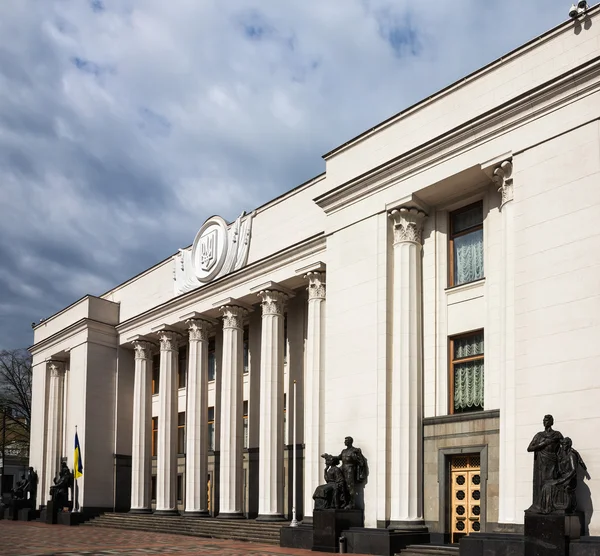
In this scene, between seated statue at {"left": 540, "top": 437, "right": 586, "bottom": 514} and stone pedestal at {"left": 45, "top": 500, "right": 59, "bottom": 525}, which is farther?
stone pedestal at {"left": 45, "top": 500, "right": 59, "bottom": 525}

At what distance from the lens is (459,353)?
74.5 feet

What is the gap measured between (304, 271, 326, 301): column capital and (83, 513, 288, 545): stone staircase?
797cm

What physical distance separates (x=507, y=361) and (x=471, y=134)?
6.04 metres

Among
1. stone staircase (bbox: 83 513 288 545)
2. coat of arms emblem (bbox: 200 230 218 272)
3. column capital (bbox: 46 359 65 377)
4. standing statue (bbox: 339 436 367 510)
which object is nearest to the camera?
standing statue (bbox: 339 436 367 510)

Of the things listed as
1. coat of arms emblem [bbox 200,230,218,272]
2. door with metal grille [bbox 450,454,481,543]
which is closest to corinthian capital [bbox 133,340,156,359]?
coat of arms emblem [bbox 200,230,218,272]

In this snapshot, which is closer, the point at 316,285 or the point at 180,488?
the point at 316,285

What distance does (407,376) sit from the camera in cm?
2275

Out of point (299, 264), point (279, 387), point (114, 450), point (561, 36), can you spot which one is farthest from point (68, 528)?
point (561, 36)

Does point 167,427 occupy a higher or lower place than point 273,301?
lower

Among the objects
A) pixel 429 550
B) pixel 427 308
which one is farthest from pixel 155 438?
pixel 429 550

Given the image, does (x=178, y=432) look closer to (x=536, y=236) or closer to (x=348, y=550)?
(x=348, y=550)

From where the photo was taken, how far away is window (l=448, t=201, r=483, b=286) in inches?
889

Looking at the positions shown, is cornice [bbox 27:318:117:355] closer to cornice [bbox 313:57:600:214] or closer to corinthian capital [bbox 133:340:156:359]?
corinthian capital [bbox 133:340:156:359]

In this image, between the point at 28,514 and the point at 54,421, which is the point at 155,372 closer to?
the point at 54,421
